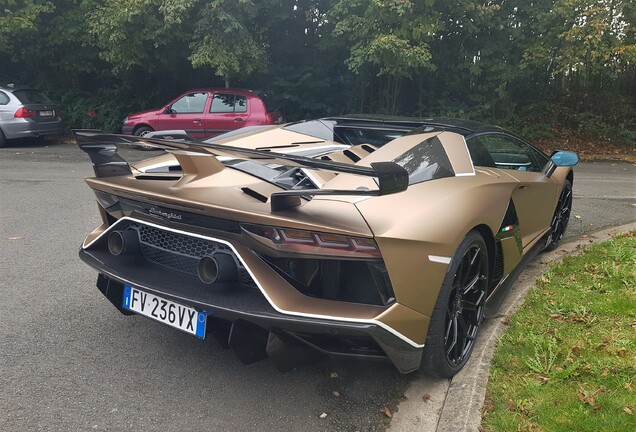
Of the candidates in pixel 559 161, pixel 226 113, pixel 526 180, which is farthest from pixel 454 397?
pixel 226 113

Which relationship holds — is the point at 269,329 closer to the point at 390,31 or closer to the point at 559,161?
the point at 559,161

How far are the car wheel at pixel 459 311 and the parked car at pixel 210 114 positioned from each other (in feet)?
31.6

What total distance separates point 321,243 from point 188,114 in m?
11.2

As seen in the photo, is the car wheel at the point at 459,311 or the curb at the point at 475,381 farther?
the car wheel at the point at 459,311

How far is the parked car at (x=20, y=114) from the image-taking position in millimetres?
13156

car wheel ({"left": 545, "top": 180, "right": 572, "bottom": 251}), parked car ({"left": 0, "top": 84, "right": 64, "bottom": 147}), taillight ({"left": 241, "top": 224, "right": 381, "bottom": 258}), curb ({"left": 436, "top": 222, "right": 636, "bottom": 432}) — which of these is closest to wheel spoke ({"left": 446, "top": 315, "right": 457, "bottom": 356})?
curb ({"left": 436, "top": 222, "right": 636, "bottom": 432})

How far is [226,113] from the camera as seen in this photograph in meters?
12.5

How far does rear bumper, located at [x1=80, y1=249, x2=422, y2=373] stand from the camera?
7.60 ft

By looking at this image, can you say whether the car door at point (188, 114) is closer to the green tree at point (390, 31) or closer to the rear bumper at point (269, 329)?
the green tree at point (390, 31)

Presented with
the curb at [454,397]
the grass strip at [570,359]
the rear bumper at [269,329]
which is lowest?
the curb at [454,397]

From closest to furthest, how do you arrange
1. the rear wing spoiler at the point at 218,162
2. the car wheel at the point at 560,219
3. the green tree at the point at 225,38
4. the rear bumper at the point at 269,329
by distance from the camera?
1. the rear wing spoiler at the point at 218,162
2. the rear bumper at the point at 269,329
3. the car wheel at the point at 560,219
4. the green tree at the point at 225,38

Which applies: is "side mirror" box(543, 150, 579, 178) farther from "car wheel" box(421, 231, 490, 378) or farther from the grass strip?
"car wheel" box(421, 231, 490, 378)

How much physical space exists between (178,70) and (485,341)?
14.7m

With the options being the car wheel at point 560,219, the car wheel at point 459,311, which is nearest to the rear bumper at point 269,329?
the car wheel at point 459,311
